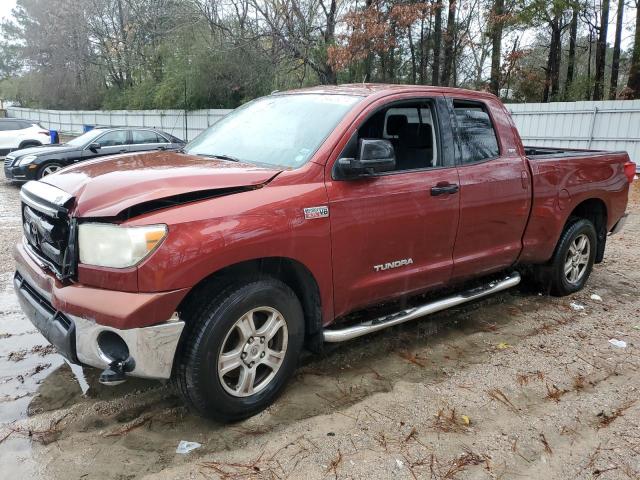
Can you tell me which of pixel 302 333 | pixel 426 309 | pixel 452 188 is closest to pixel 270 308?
pixel 302 333

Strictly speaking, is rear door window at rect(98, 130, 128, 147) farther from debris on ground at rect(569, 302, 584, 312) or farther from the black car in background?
debris on ground at rect(569, 302, 584, 312)

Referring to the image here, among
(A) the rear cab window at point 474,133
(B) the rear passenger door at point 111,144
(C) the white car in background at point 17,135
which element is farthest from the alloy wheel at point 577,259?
(C) the white car in background at point 17,135

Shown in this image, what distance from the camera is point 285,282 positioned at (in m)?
3.28

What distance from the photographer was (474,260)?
4.26 meters

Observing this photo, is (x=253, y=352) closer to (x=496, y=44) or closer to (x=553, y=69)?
(x=496, y=44)

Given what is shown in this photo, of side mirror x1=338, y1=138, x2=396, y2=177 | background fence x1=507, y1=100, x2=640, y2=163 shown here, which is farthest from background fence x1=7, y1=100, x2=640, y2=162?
side mirror x1=338, y1=138, x2=396, y2=177

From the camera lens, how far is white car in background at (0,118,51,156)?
18.1m

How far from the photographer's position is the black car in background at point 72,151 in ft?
39.3

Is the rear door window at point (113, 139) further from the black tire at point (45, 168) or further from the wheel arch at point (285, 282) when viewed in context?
the wheel arch at point (285, 282)

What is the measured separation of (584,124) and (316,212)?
14.2 meters

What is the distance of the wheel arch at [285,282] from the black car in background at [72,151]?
29.6 ft

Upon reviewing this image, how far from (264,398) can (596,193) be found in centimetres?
403

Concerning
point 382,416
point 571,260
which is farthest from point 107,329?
point 571,260

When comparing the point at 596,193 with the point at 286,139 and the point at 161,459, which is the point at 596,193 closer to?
the point at 286,139
